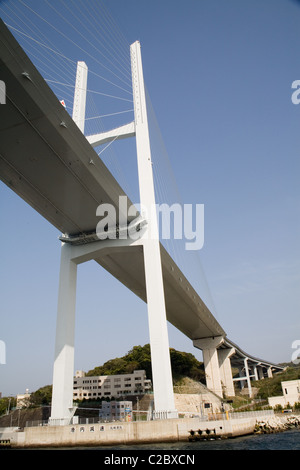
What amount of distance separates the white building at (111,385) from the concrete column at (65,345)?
25.4 m

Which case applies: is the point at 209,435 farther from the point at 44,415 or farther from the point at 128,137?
the point at 128,137

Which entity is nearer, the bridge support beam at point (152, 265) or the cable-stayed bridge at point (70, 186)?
the cable-stayed bridge at point (70, 186)

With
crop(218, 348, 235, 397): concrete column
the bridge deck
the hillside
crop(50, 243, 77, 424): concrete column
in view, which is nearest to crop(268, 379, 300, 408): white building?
the hillside

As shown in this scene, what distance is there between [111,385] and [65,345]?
93.9 ft

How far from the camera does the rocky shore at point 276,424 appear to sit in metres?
19.6

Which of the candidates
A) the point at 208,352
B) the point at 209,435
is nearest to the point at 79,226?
the point at 209,435

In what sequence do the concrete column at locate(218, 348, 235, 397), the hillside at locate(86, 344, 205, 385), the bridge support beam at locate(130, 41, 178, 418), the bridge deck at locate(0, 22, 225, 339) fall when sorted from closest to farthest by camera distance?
1. the bridge deck at locate(0, 22, 225, 339)
2. the bridge support beam at locate(130, 41, 178, 418)
3. the hillside at locate(86, 344, 205, 385)
4. the concrete column at locate(218, 348, 235, 397)

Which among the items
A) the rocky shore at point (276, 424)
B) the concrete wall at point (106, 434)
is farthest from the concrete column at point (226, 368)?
the concrete wall at point (106, 434)

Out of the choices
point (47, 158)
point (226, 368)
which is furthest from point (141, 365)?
point (47, 158)

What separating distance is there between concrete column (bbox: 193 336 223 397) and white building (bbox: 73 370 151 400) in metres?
7.33

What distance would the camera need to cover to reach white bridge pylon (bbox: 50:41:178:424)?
15.7 metres

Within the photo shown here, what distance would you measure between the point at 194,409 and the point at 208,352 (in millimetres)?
15198

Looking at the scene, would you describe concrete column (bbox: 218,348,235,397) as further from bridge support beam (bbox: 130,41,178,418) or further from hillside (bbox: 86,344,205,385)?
bridge support beam (bbox: 130,41,178,418)

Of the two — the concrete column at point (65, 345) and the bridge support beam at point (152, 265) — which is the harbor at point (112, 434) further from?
the concrete column at point (65, 345)
